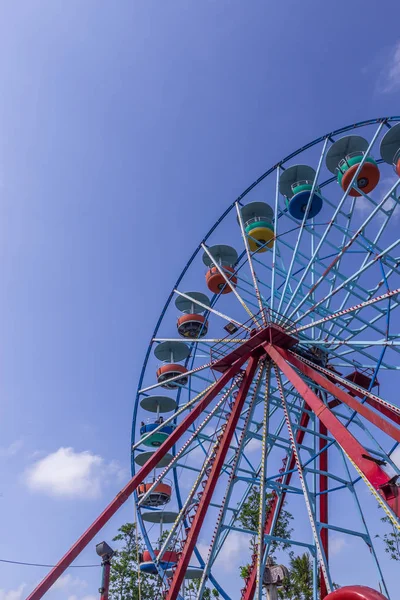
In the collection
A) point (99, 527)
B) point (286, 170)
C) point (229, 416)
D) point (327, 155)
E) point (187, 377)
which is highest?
point (286, 170)

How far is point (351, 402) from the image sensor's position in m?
11.0

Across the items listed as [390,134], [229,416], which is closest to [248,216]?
[390,134]

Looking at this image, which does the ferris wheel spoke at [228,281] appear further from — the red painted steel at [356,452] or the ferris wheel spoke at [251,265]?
the red painted steel at [356,452]

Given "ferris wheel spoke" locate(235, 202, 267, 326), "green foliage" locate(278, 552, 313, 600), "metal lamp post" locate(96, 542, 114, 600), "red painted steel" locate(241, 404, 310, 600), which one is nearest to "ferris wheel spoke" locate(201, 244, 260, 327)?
"ferris wheel spoke" locate(235, 202, 267, 326)

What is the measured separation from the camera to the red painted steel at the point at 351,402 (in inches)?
405

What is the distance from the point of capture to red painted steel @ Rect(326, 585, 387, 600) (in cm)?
562

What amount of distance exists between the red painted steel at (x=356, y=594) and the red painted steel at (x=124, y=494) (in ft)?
24.5

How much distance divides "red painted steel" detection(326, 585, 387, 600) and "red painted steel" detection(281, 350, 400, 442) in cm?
434


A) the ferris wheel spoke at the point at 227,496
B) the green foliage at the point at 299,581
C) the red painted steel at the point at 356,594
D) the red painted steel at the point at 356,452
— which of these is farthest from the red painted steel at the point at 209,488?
the green foliage at the point at 299,581

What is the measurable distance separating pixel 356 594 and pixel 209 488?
6976 mm

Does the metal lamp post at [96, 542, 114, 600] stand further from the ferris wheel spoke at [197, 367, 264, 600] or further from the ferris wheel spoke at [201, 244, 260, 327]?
the ferris wheel spoke at [201, 244, 260, 327]

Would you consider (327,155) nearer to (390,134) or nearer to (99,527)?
(390,134)

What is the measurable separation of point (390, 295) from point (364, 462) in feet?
12.2

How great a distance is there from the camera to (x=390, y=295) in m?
10.9
